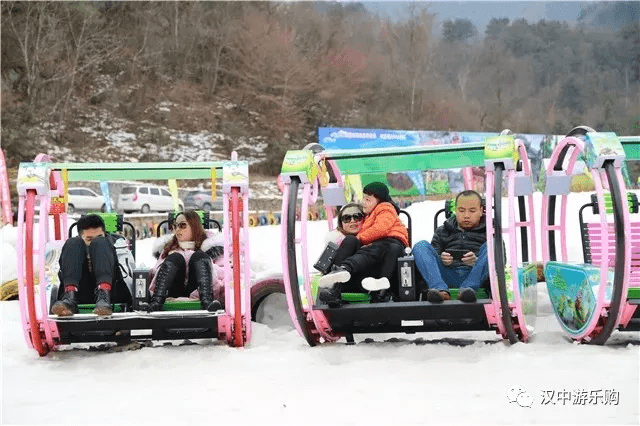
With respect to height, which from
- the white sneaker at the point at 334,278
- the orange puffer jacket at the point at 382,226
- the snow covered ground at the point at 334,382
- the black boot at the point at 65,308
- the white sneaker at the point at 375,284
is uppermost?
the orange puffer jacket at the point at 382,226

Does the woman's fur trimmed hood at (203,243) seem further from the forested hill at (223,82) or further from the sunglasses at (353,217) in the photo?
the forested hill at (223,82)

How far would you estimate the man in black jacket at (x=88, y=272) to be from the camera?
7.28m

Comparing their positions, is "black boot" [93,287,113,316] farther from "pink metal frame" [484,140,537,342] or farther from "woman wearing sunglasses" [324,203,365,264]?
"pink metal frame" [484,140,537,342]

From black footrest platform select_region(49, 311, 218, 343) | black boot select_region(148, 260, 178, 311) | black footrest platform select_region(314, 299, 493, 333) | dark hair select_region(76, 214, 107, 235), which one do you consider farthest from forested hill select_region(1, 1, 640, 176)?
black footrest platform select_region(314, 299, 493, 333)

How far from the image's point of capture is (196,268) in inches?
309

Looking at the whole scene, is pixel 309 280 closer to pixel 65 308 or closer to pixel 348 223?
pixel 348 223

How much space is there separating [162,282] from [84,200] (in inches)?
1043

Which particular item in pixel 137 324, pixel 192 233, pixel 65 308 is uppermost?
pixel 192 233

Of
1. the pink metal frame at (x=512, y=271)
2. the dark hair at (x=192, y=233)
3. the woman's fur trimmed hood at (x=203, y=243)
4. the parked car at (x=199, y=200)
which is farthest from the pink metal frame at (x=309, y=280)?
the parked car at (x=199, y=200)

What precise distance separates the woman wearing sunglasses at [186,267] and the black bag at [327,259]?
2.94 ft

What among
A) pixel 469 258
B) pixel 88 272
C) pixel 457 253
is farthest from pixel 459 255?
pixel 88 272

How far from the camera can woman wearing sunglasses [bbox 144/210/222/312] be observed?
25.3 feet

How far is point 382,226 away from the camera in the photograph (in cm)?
761

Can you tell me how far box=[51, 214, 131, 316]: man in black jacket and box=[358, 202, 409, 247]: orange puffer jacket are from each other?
7.04 feet
